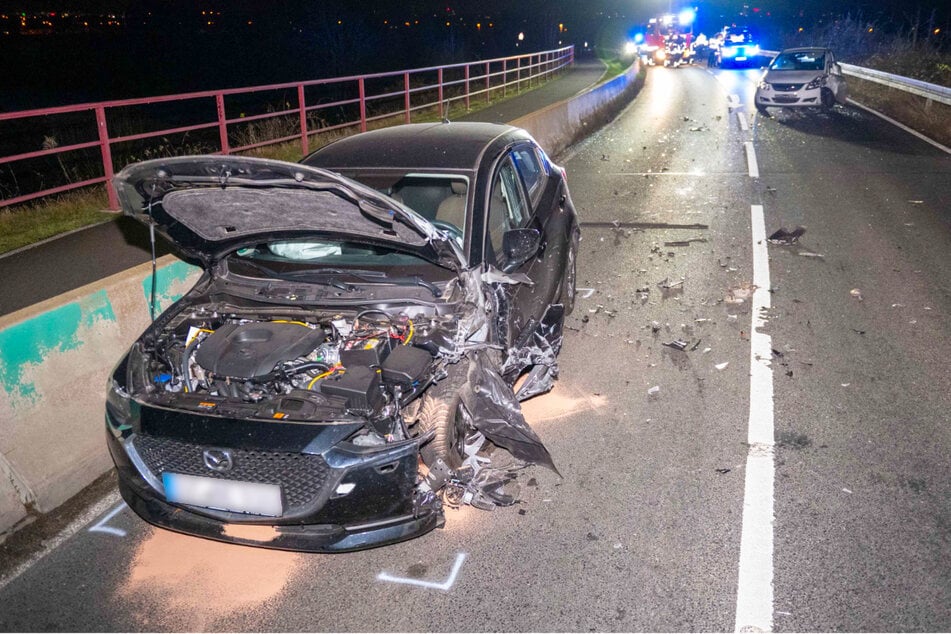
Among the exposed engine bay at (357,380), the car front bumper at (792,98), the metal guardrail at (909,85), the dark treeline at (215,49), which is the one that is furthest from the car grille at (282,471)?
the dark treeline at (215,49)

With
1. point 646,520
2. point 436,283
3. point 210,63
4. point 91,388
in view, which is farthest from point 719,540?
point 210,63

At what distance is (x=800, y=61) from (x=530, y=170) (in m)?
18.8

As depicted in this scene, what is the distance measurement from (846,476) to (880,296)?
3.53 metres

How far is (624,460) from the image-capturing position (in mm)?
4551

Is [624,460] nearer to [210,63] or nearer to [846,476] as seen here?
[846,476]

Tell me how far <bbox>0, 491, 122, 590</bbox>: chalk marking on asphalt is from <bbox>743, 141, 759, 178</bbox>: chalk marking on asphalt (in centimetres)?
1139

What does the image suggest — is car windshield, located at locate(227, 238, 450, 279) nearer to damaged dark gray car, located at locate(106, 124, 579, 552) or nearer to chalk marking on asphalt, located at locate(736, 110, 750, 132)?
damaged dark gray car, located at locate(106, 124, 579, 552)

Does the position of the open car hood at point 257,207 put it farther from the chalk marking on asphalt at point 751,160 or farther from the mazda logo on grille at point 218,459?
the chalk marking on asphalt at point 751,160

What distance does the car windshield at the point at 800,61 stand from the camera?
21344mm

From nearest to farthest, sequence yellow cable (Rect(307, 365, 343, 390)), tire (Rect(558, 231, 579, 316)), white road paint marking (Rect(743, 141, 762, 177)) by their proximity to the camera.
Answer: yellow cable (Rect(307, 365, 343, 390)) → tire (Rect(558, 231, 579, 316)) → white road paint marking (Rect(743, 141, 762, 177))

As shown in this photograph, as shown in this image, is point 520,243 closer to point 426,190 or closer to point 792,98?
point 426,190

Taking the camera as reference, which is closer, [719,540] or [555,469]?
[719,540]

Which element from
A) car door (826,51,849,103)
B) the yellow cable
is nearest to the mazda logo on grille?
the yellow cable

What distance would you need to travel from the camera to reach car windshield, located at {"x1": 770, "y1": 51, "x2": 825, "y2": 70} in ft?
70.0
